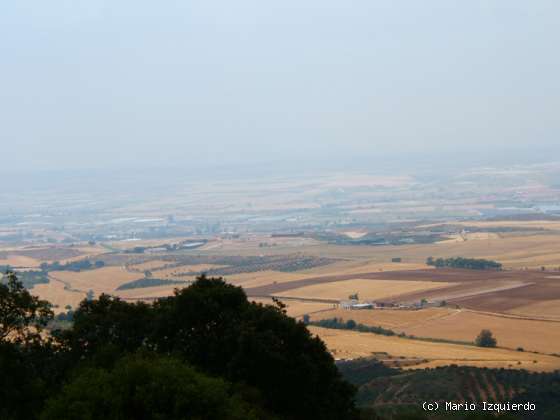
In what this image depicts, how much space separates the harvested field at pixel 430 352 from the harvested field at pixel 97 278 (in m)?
29.5

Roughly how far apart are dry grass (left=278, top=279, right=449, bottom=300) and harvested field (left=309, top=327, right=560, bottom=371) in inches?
582

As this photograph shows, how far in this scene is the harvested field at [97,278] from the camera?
79188 millimetres


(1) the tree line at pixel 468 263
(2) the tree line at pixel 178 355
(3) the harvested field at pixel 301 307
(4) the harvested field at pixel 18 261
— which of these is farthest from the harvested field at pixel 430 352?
(4) the harvested field at pixel 18 261

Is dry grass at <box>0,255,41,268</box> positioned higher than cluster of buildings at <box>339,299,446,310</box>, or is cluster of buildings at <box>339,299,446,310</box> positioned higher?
dry grass at <box>0,255,41,268</box>

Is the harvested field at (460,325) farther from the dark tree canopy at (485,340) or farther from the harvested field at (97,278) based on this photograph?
the harvested field at (97,278)

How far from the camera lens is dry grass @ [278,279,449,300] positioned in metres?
69.6

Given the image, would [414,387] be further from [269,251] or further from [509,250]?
[269,251]

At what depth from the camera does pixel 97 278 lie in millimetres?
85375

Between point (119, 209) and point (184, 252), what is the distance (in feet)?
250

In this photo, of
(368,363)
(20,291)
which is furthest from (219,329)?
(368,363)

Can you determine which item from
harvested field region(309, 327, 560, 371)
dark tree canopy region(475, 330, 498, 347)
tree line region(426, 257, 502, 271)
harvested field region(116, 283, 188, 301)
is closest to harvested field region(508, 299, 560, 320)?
dark tree canopy region(475, 330, 498, 347)

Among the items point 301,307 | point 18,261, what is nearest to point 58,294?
point 301,307

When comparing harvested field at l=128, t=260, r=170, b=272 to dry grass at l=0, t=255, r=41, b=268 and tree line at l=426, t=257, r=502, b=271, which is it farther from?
tree line at l=426, t=257, r=502, b=271

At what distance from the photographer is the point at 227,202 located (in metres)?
186
